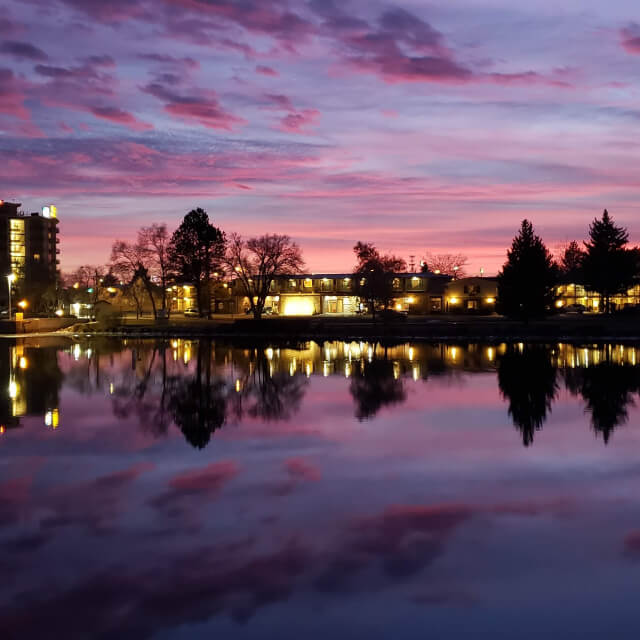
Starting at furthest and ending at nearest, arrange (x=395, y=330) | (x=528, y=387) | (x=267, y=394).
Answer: (x=395, y=330), (x=528, y=387), (x=267, y=394)

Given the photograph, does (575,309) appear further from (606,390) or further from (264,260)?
(606,390)

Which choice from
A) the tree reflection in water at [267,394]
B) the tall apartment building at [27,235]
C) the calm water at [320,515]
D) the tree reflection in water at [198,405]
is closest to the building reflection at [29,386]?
the calm water at [320,515]

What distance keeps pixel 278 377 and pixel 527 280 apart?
42054 mm

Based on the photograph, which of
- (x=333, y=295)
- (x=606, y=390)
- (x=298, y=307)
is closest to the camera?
(x=606, y=390)

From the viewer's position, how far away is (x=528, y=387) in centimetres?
3200

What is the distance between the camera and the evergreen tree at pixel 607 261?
90438 millimetres

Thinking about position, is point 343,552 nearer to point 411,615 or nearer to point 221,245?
point 411,615

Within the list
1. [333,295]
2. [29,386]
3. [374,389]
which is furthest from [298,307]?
[374,389]

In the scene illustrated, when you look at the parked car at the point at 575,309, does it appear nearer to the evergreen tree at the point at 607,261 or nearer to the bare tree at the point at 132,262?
the evergreen tree at the point at 607,261

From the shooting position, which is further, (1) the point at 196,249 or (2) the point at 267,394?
(1) the point at 196,249

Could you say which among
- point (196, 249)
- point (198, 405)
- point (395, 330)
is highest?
point (196, 249)

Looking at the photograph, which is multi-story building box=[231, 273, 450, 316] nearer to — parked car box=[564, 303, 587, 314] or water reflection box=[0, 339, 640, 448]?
parked car box=[564, 303, 587, 314]

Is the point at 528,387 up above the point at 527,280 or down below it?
below

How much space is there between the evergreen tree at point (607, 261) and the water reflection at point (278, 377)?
113 ft
